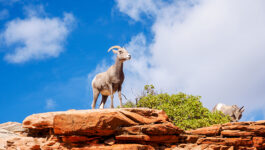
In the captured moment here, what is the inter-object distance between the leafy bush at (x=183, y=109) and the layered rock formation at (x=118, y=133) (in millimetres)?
8043

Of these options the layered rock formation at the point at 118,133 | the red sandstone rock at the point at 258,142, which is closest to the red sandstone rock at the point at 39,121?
the layered rock formation at the point at 118,133

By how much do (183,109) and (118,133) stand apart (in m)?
11.5

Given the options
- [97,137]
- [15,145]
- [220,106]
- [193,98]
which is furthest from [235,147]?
[220,106]

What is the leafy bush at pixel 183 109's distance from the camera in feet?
59.5

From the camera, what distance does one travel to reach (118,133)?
846 centimetres

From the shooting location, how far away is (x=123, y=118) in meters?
8.45

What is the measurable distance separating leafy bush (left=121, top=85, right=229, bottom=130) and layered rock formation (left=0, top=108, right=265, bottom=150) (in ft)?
26.4

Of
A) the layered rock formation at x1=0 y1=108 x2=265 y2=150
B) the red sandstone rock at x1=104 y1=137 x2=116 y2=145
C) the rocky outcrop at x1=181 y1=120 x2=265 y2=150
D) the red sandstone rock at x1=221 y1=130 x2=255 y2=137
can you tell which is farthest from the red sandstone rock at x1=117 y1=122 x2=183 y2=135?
the red sandstone rock at x1=221 y1=130 x2=255 y2=137

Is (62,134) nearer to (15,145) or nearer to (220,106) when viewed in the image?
(15,145)

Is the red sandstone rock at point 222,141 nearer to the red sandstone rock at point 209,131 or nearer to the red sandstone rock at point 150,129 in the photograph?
the red sandstone rock at point 209,131

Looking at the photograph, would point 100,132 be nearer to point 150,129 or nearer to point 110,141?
point 110,141

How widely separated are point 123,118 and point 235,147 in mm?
4247

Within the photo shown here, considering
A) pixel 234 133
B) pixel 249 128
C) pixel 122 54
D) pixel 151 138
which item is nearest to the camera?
pixel 151 138

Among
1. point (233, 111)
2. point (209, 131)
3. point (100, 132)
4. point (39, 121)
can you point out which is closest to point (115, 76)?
point (39, 121)
